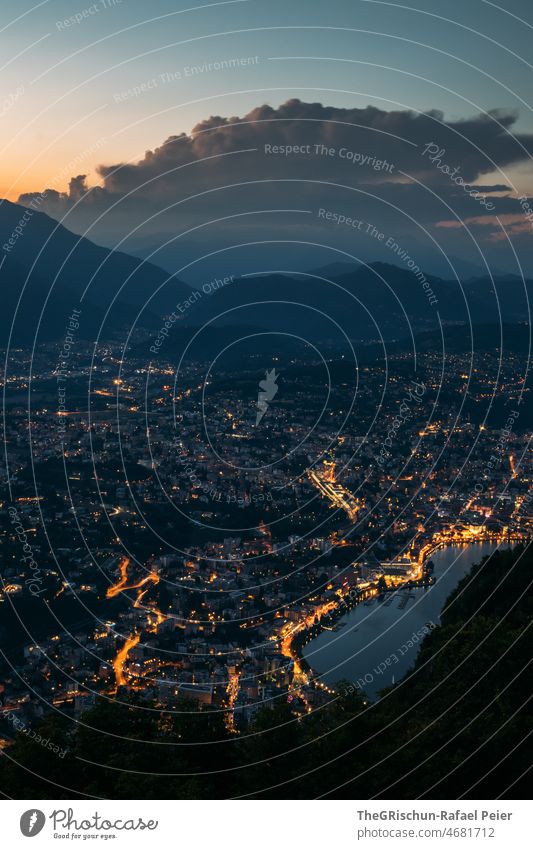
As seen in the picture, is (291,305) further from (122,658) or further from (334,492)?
(122,658)

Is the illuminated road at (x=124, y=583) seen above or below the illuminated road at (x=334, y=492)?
below

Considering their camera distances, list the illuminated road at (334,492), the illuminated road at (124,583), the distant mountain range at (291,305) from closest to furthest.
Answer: the illuminated road at (124,583)
the illuminated road at (334,492)
the distant mountain range at (291,305)

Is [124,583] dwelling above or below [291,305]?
below

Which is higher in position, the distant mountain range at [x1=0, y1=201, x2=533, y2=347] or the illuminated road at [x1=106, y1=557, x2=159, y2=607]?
the distant mountain range at [x1=0, y1=201, x2=533, y2=347]

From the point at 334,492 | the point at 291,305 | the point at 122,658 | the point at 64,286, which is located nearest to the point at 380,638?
the point at 122,658

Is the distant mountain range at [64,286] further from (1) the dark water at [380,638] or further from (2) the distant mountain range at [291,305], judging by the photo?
(1) the dark water at [380,638]

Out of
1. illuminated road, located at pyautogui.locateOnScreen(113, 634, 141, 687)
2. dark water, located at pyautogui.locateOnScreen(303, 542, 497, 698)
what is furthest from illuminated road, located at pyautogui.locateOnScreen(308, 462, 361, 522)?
illuminated road, located at pyautogui.locateOnScreen(113, 634, 141, 687)

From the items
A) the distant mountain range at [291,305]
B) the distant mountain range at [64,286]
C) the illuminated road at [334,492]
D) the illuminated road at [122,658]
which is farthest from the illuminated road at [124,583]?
the distant mountain range at [291,305]

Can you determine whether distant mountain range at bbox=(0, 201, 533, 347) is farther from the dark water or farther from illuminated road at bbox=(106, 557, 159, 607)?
illuminated road at bbox=(106, 557, 159, 607)

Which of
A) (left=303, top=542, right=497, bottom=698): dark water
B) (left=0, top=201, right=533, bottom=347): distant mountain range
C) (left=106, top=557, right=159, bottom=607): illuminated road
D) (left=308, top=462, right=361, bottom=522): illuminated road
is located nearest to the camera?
(left=303, top=542, right=497, bottom=698): dark water
